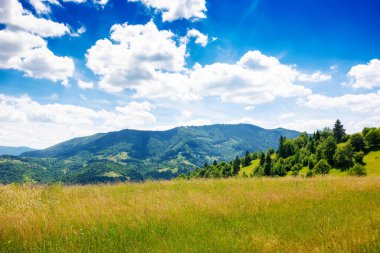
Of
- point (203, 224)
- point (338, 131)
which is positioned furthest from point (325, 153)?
point (203, 224)

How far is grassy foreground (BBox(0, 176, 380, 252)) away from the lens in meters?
6.40

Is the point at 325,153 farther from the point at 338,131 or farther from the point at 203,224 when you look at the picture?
the point at 203,224

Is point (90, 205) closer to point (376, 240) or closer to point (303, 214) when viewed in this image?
point (303, 214)

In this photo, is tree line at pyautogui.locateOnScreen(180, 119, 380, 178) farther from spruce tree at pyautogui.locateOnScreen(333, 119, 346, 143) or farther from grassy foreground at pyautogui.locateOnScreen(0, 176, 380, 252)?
grassy foreground at pyautogui.locateOnScreen(0, 176, 380, 252)

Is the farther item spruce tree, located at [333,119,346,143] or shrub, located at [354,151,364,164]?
spruce tree, located at [333,119,346,143]

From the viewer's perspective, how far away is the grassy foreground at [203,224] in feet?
21.0

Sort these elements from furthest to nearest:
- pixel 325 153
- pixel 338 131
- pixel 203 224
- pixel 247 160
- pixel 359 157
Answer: pixel 247 160 < pixel 338 131 < pixel 325 153 < pixel 359 157 < pixel 203 224

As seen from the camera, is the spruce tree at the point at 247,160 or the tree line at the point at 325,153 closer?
the tree line at the point at 325,153

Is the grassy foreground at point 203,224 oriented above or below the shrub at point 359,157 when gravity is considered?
above

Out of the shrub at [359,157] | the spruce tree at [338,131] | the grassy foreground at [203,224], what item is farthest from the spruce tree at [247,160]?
the grassy foreground at [203,224]

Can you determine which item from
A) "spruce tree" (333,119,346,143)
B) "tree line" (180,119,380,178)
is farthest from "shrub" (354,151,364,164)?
"spruce tree" (333,119,346,143)

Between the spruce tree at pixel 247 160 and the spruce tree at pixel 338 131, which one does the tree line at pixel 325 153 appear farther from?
the spruce tree at pixel 247 160

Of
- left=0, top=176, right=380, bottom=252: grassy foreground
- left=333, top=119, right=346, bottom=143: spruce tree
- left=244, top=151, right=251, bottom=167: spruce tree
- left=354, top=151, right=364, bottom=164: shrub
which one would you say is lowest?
left=244, top=151, right=251, bottom=167: spruce tree

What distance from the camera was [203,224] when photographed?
823 cm
